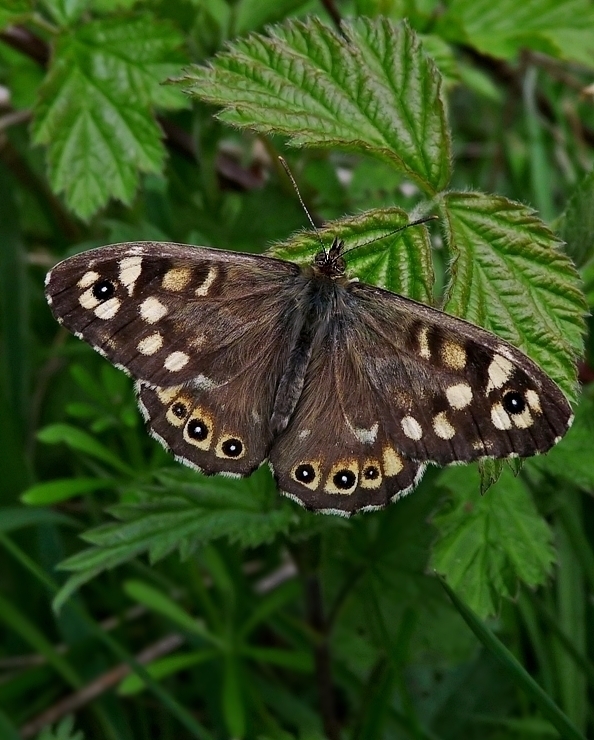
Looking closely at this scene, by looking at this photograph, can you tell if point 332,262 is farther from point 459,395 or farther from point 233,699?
point 233,699

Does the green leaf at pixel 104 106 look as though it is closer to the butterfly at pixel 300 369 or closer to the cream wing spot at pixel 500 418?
the butterfly at pixel 300 369

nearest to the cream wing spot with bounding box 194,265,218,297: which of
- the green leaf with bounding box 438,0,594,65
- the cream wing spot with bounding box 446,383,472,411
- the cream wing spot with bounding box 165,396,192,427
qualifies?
the cream wing spot with bounding box 165,396,192,427

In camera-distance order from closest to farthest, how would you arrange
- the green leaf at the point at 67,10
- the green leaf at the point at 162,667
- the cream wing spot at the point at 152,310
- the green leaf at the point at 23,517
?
the cream wing spot at the point at 152,310 → the green leaf at the point at 23,517 → the green leaf at the point at 162,667 → the green leaf at the point at 67,10

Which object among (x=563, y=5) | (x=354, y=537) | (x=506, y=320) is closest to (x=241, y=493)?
(x=354, y=537)

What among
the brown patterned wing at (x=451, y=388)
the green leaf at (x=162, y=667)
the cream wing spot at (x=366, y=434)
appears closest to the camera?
the brown patterned wing at (x=451, y=388)

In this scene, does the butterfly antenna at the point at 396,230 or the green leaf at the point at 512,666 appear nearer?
the green leaf at the point at 512,666

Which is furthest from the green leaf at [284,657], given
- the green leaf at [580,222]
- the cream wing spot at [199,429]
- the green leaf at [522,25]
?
the green leaf at [522,25]

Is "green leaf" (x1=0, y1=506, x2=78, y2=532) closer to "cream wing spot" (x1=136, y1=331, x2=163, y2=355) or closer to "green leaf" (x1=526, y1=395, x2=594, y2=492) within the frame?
"cream wing spot" (x1=136, y1=331, x2=163, y2=355)
